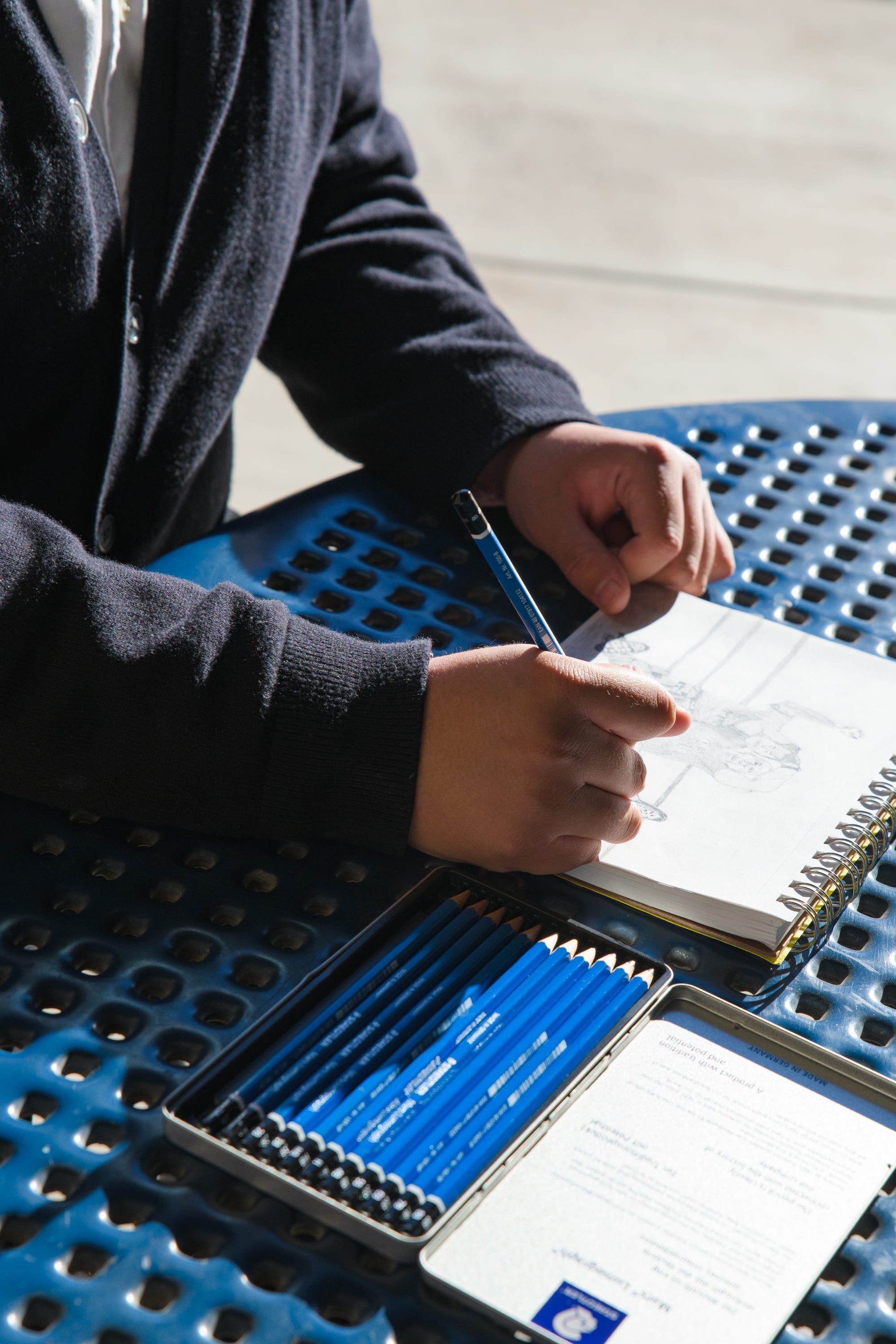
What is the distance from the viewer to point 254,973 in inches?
22.0

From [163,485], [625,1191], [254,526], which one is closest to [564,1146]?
[625,1191]

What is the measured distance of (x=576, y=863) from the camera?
619 mm

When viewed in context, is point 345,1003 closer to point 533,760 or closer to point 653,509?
point 533,760

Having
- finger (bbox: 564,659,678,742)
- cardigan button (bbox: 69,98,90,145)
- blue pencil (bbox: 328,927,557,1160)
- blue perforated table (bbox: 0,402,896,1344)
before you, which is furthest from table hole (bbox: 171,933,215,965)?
cardigan button (bbox: 69,98,90,145)

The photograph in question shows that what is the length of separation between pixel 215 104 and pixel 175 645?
409mm

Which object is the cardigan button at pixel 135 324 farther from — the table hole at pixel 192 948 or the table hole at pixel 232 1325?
the table hole at pixel 232 1325

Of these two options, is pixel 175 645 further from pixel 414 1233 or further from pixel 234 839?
pixel 414 1233

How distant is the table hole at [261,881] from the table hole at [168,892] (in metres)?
0.03

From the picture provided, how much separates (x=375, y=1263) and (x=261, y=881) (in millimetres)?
200

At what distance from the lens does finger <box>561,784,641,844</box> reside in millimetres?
613

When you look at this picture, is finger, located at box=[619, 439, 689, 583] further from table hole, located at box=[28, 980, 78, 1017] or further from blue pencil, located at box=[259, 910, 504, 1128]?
table hole, located at box=[28, 980, 78, 1017]

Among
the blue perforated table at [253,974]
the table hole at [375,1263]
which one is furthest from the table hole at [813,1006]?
the table hole at [375,1263]

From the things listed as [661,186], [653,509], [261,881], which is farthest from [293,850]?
[661,186]

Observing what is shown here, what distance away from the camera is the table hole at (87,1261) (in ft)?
1.45
